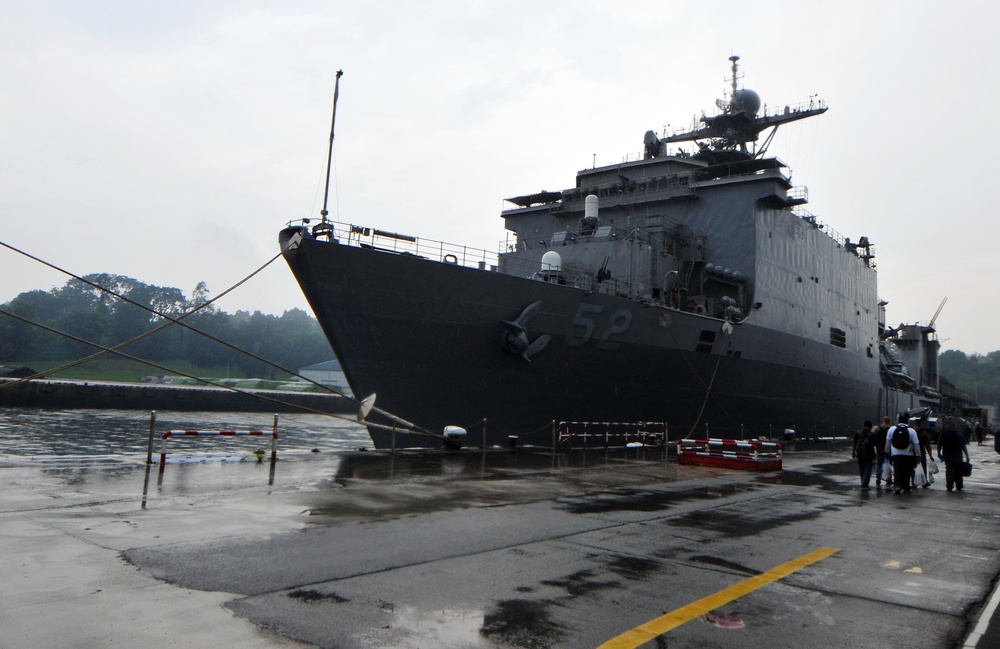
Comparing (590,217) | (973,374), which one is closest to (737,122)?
(590,217)

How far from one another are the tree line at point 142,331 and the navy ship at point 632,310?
1953 inches

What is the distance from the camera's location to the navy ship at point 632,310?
Answer: 12781 mm

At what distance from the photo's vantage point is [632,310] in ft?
52.7

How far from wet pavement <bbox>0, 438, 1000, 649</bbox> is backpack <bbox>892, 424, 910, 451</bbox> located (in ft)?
3.03

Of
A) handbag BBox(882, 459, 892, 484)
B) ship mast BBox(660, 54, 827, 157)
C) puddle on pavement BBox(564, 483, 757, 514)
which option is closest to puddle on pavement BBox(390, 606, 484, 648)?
puddle on pavement BBox(564, 483, 757, 514)

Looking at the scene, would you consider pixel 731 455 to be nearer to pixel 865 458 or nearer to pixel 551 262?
pixel 865 458

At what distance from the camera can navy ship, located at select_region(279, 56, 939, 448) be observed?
12.8 meters

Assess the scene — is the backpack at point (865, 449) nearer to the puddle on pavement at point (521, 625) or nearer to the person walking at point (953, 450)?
the person walking at point (953, 450)

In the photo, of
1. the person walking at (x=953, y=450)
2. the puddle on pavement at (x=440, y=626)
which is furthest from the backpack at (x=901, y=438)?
the puddle on pavement at (x=440, y=626)

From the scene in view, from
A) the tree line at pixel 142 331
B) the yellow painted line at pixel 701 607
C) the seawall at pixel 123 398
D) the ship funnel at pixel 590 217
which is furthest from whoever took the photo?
the tree line at pixel 142 331

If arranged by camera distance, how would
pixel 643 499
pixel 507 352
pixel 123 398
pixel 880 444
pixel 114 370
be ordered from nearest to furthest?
pixel 643 499, pixel 880 444, pixel 507 352, pixel 123 398, pixel 114 370

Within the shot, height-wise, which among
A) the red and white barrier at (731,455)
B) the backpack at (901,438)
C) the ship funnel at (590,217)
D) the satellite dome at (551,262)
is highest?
the ship funnel at (590,217)

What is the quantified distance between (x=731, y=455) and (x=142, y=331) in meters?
87.3

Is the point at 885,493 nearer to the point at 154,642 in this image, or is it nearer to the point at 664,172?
the point at 154,642
